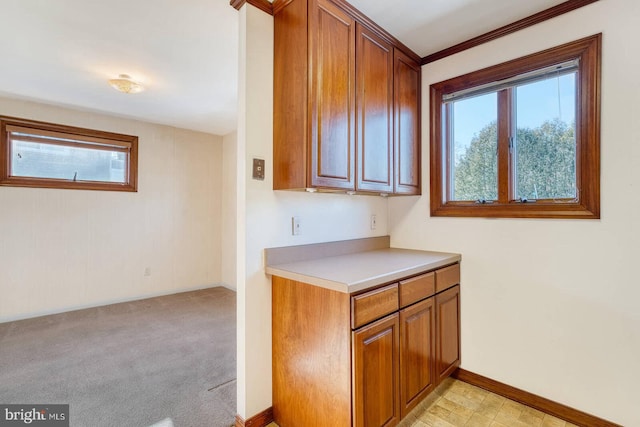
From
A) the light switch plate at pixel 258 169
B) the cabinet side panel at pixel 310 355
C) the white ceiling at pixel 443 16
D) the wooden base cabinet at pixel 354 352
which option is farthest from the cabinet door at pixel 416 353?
the white ceiling at pixel 443 16

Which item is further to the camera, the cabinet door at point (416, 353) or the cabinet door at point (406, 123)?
the cabinet door at point (406, 123)

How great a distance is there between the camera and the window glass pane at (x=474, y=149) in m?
2.09

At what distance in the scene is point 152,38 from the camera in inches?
84.5

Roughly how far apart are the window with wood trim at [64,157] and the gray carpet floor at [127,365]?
163 cm

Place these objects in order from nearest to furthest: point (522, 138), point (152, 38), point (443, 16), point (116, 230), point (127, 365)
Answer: point (443, 16)
point (522, 138)
point (152, 38)
point (127, 365)
point (116, 230)

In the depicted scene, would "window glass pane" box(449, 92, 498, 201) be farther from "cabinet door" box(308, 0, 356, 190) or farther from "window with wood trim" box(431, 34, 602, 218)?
"cabinet door" box(308, 0, 356, 190)

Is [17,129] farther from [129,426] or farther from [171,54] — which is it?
[129,426]

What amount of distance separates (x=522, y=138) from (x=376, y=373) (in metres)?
1.79

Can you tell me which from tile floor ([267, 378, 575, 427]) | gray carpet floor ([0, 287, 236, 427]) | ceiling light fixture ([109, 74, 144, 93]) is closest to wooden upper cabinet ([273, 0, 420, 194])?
gray carpet floor ([0, 287, 236, 427])

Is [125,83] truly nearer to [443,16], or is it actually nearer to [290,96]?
[290,96]

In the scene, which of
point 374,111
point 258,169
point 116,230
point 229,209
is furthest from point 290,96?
point 116,230

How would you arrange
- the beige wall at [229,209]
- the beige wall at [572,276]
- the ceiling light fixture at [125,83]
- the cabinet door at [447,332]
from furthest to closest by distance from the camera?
the beige wall at [229,209]
the ceiling light fixture at [125,83]
the cabinet door at [447,332]
the beige wall at [572,276]

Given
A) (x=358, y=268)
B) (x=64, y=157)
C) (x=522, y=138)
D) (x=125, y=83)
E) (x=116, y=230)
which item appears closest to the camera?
(x=358, y=268)

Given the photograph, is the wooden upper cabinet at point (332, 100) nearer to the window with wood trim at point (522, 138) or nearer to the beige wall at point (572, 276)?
the window with wood trim at point (522, 138)
